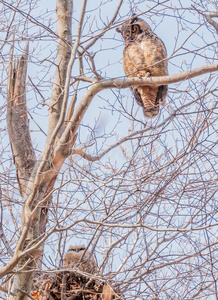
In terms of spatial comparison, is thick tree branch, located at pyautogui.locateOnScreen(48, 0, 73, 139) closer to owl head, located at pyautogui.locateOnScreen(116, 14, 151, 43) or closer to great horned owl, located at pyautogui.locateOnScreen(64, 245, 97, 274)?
owl head, located at pyautogui.locateOnScreen(116, 14, 151, 43)

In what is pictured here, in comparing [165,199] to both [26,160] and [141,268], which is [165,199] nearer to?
[141,268]

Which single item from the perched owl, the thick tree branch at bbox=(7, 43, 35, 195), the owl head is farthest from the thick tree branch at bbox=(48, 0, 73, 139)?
the owl head

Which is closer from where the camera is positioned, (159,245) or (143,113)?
(159,245)

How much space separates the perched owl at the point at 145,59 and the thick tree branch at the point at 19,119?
1.73m

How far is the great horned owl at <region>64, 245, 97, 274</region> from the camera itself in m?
4.98

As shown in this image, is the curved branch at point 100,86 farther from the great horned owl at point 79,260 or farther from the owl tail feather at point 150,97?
the owl tail feather at point 150,97

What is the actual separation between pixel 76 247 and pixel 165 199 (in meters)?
1.63

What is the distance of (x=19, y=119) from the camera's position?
18.0 feet

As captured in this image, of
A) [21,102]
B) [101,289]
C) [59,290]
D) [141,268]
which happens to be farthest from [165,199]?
[21,102]

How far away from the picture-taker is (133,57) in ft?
21.3

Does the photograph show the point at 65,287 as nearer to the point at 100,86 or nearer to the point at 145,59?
the point at 100,86

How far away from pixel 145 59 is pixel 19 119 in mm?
2164

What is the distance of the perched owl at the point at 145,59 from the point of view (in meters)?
6.43

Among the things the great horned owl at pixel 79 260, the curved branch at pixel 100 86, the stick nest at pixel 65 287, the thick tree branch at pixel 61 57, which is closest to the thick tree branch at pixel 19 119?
the thick tree branch at pixel 61 57
